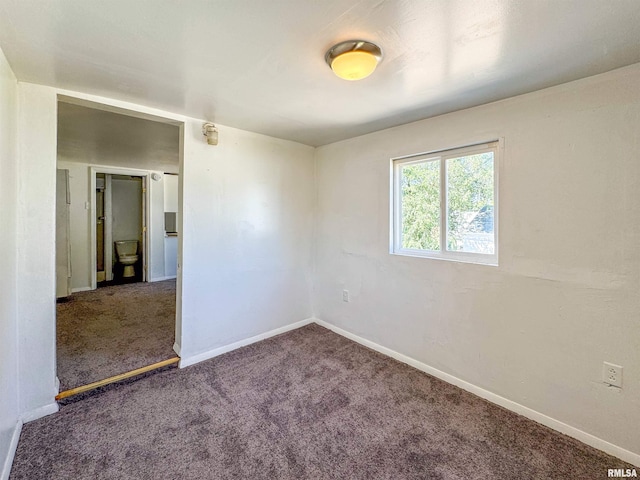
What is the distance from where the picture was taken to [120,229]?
6.03 m

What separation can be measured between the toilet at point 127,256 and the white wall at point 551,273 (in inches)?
215

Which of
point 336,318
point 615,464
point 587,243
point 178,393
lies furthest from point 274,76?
point 615,464

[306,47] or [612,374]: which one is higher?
[306,47]

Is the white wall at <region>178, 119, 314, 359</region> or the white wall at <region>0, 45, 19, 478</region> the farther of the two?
the white wall at <region>178, 119, 314, 359</region>

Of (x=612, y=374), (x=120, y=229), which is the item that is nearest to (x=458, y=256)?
(x=612, y=374)

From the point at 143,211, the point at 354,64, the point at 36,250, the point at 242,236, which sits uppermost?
the point at 354,64

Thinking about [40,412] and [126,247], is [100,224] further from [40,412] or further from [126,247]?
[40,412]

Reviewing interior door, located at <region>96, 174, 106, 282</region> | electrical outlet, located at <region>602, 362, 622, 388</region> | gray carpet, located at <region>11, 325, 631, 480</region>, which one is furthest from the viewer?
interior door, located at <region>96, 174, 106, 282</region>

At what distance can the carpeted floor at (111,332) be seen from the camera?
94.6 inches

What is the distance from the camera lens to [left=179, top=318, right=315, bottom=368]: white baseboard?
258cm

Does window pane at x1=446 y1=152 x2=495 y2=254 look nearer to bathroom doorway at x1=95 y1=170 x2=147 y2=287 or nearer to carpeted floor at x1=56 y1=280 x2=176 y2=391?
carpeted floor at x1=56 y1=280 x2=176 y2=391

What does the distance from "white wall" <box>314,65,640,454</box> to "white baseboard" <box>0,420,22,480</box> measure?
264 centimetres

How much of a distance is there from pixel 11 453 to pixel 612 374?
133 inches

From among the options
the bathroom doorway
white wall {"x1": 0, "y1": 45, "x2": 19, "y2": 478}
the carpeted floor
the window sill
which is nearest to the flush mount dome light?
the window sill
